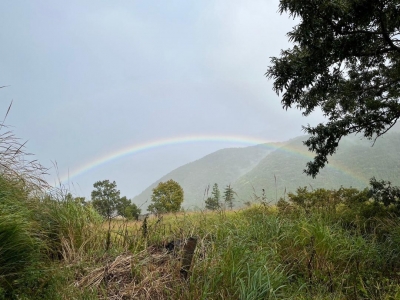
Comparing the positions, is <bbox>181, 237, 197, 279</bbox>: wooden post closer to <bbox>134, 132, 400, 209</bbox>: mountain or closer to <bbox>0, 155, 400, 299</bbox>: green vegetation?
<bbox>0, 155, 400, 299</bbox>: green vegetation

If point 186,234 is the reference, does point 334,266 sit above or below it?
below

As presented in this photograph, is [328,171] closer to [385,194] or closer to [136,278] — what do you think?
[385,194]

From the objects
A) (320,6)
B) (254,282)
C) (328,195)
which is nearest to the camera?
(254,282)

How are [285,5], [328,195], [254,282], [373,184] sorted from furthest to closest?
1. [328,195]
2. [373,184]
3. [285,5]
4. [254,282]

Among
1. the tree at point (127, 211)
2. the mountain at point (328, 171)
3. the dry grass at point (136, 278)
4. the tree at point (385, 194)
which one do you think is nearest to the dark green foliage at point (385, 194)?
the tree at point (385, 194)

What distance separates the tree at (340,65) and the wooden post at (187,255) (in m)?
4.75

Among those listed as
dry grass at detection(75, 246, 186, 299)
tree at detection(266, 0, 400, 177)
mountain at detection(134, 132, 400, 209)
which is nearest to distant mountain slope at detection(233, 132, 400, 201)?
mountain at detection(134, 132, 400, 209)

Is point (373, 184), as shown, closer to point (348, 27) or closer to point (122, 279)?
point (348, 27)

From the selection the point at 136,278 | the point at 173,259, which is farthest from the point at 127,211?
the point at 136,278

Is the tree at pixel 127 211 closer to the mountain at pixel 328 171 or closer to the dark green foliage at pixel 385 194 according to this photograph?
the dark green foliage at pixel 385 194

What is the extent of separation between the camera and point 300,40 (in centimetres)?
676

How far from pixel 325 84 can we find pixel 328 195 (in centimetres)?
352

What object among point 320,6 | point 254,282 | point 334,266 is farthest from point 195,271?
point 320,6

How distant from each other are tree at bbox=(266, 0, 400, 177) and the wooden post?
15.6ft
